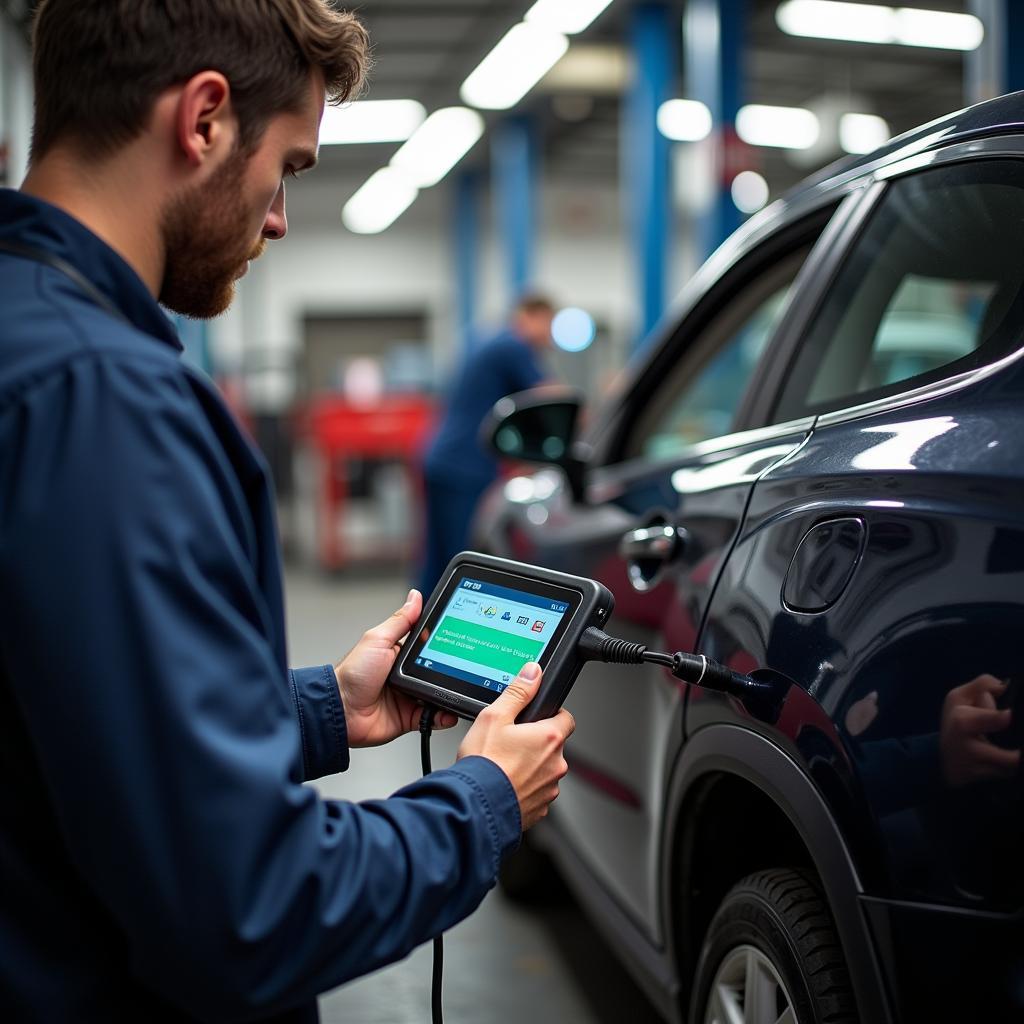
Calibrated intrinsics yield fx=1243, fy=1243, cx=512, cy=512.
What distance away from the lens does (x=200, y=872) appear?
879 millimetres

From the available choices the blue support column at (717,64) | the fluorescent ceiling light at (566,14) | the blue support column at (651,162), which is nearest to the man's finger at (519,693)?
the blue support column at (717,64)

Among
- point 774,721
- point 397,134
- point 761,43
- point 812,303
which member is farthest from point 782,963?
point 397,134

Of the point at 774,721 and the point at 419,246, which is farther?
the point at 419,246

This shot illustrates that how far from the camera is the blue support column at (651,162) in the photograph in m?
9.80

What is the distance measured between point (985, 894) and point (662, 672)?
0.74 m

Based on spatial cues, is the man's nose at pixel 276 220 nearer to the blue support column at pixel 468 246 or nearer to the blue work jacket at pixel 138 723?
the blue work jacket at pixel 138 723

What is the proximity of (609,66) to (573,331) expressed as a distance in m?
7.86

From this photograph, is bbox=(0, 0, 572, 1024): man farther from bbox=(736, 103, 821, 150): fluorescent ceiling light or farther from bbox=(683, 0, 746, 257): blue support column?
bbox=(736, 103, 821, 150): fluorescent ceiling light

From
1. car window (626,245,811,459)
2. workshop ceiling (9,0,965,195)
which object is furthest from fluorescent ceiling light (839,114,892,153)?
car window (626,245,811,459)

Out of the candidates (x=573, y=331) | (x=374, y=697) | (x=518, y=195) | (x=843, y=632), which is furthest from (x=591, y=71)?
(x=843, y=632)

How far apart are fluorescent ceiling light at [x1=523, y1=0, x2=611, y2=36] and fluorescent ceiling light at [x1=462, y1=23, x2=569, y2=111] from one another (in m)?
0.19

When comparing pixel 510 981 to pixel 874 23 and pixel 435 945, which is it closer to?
pixel 435 945

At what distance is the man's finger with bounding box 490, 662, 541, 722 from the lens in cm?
121

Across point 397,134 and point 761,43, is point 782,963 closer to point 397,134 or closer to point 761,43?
point 761,43
